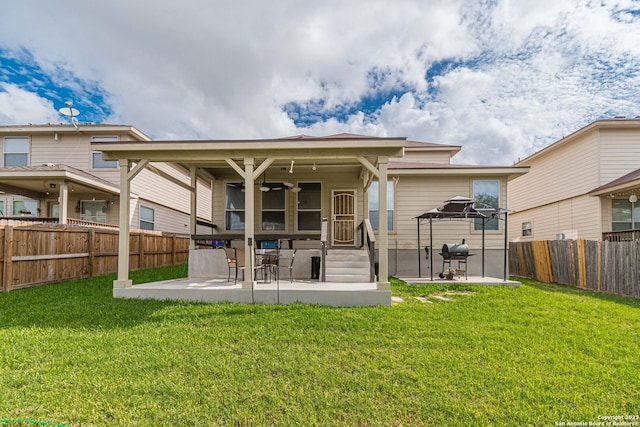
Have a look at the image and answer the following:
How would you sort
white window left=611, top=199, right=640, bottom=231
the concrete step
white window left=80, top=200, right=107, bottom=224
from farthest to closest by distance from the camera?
1. white window left=80, top=200, right=107, bottom=224
2. white window left=611, top=199, right=640, bottom=231
3. the concrete step

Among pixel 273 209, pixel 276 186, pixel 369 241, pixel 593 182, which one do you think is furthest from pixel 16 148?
pixel 593 182

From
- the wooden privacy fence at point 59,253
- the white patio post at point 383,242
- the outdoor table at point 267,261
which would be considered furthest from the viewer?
the outdoor table at point 267,261

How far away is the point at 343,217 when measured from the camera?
10484mm

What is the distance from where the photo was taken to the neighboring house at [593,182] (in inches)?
466

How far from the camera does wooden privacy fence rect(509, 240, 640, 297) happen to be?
7.86 m

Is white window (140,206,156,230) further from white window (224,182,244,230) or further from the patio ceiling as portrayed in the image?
the patio ceiling

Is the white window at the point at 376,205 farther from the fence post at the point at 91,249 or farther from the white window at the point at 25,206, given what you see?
the white window at the point at 25,206

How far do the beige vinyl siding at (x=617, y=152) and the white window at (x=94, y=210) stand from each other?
67.6ft

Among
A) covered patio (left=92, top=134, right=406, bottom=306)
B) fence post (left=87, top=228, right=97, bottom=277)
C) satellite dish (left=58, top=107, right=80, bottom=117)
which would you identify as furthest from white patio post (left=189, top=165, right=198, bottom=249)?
satellite dish (left=58, top=107, right=80, bottom=117)

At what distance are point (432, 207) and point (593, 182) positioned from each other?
7374mm

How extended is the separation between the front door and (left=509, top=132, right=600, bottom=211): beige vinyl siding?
10057 millimetres

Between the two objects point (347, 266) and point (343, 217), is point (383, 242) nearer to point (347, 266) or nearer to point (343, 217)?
point (347, 266)

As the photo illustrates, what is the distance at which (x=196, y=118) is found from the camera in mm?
24391

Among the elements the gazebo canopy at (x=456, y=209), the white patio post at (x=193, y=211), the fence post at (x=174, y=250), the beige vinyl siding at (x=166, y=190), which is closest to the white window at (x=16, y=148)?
the beige vinyl siding at (x=166, y=190)
